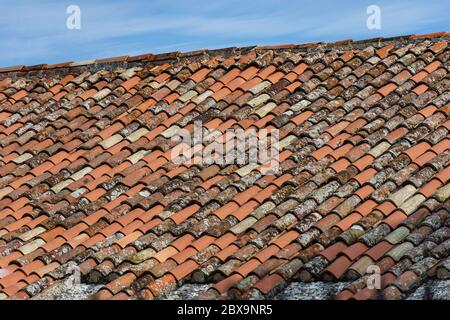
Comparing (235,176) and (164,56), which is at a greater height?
(164,56)

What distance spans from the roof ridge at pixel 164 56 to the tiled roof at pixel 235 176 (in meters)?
0.03

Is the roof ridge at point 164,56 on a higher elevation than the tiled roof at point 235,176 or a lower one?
higher

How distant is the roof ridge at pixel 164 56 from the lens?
9.57 metres

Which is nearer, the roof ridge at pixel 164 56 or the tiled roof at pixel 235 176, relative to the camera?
the tiled roof at pixel 235 176

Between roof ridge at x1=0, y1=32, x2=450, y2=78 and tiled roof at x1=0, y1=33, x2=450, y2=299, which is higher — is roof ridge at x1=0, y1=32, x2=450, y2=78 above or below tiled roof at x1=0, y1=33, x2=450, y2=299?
above

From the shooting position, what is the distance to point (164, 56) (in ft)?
33.9

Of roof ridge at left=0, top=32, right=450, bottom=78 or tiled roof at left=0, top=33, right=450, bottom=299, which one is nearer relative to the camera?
tiled roof at left=0, top=33, right=450, bottom=299

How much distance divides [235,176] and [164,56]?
3.27 m

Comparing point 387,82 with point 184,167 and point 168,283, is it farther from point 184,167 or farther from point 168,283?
point 168,283

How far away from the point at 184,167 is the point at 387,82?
8.01 ft

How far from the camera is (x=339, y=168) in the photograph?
288 inches

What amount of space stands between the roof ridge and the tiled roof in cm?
3

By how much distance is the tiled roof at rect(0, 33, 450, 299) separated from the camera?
6156mm

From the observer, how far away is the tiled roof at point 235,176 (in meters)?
6.16
